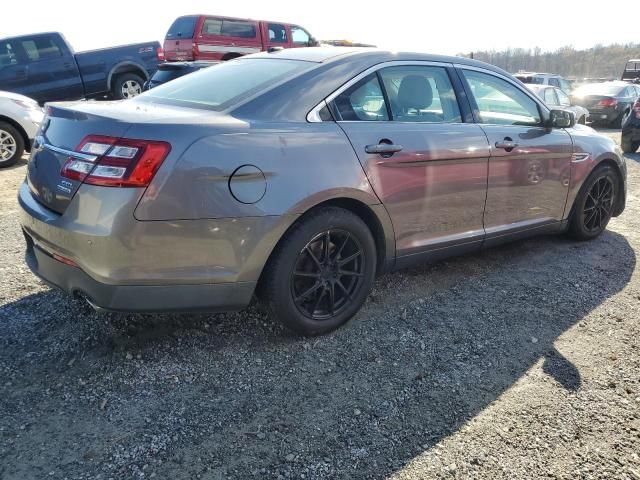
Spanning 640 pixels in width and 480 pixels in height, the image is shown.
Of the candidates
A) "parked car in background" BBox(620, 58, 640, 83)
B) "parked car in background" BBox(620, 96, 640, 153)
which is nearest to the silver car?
"parked car in background" BBox(620, 96, 640, 153)

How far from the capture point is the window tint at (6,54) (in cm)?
1046

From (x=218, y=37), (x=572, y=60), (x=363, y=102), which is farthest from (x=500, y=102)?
(x=572, y=60)

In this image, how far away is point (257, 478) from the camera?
2.02 meters

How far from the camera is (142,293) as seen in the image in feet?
8.00

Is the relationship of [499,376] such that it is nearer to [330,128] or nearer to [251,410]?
[251,410]

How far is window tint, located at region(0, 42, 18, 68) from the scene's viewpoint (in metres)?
10.5

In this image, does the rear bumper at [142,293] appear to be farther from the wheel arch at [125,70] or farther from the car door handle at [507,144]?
the wheel arch at [125,70]

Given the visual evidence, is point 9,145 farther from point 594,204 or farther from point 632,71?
point 632,71

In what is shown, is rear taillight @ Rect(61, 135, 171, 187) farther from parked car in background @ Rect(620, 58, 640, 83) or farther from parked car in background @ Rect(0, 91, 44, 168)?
parked car in background @ Rect(620, 58, 640, 83)

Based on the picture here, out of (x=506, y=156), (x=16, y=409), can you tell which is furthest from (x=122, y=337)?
(x=506, y=156)

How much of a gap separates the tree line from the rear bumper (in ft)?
219

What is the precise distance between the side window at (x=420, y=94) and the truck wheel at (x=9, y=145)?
626cm

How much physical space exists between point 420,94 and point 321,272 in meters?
1.41

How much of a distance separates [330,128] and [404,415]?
1541 millimetres
